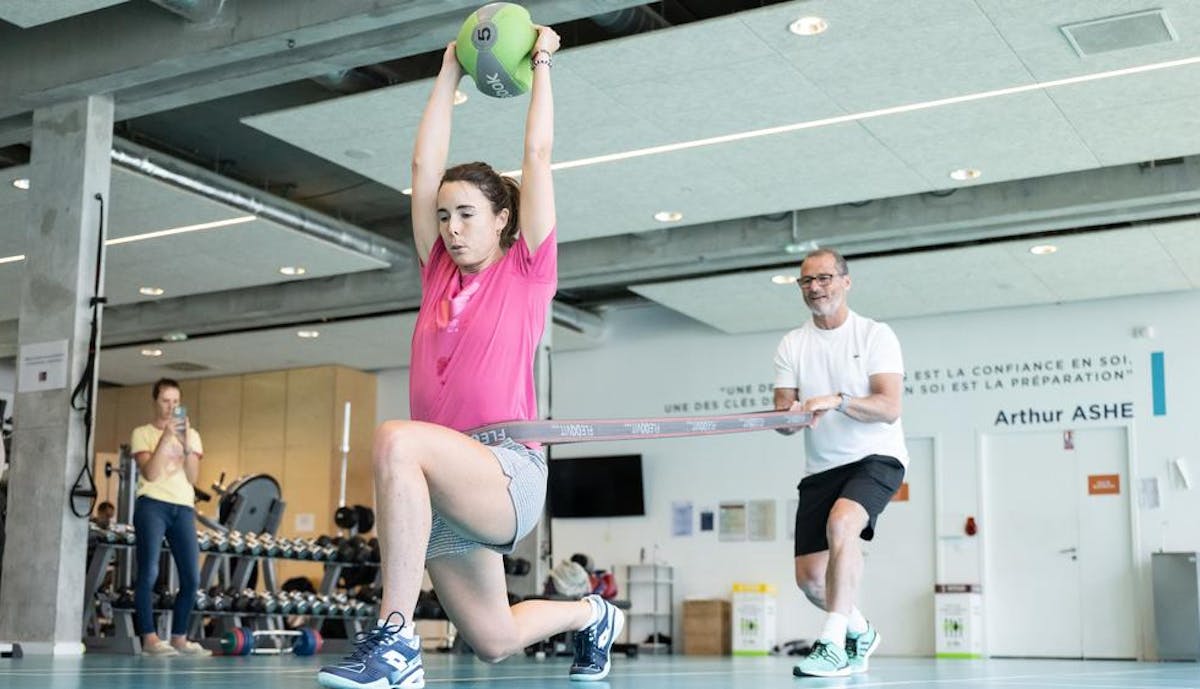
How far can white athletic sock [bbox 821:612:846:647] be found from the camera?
14.0 feet

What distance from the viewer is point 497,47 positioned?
299 centimetres

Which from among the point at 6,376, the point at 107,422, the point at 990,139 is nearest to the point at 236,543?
the point at 990,139

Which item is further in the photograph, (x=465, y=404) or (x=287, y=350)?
(x=287, y=350)

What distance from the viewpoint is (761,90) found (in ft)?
24.1

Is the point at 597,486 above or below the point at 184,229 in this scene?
below

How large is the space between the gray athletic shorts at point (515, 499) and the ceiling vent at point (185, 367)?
13.1 m

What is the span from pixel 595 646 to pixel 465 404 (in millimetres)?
989

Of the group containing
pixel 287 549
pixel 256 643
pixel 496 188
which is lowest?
pixel 256 643

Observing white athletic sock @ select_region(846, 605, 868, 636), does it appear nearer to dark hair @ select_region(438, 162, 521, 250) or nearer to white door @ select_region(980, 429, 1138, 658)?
dark hair @ select_region(438, 162, 521, 250)

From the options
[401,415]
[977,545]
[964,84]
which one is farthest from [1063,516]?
[401,415]

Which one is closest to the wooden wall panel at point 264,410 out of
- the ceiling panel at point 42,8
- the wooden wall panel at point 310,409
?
the wooden wall panel at point 310,409

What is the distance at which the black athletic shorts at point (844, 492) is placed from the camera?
4523 mm

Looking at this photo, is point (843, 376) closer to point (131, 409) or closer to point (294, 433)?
point (294, 433)

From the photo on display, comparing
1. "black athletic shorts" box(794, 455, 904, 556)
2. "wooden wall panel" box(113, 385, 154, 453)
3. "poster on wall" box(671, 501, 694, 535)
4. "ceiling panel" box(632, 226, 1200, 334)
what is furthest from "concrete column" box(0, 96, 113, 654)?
"wooden wall panel" box(113, 385, 154, 453)
